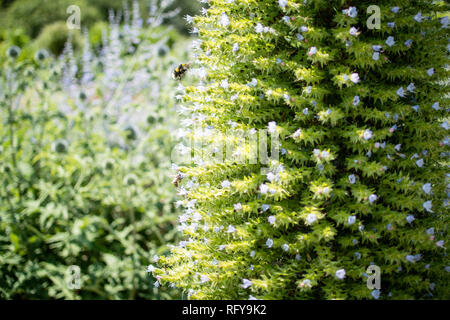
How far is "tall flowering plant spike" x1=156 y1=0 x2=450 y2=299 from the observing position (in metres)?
1.87

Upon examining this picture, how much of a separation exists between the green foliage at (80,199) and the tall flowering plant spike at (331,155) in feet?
5.56

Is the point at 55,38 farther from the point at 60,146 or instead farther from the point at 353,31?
the point at 353,31

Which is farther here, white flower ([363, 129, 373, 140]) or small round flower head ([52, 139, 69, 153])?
small round flower head ([52, 139, 69, 153])

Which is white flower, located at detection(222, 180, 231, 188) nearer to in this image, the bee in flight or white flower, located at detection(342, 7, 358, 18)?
white flower, located at detection(342, 7, 358, 18)

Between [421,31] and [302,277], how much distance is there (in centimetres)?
144

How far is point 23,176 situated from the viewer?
3830mm

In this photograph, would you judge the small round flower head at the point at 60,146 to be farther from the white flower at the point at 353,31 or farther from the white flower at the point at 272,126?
the white flower at the point at 353,31

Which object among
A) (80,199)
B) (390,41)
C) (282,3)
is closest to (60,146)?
(80,199)

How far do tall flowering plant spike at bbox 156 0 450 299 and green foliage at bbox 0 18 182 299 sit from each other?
1.70 metres

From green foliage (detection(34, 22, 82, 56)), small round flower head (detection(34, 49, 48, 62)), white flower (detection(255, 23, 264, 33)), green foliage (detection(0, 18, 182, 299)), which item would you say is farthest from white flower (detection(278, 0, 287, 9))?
green foliage (detection(34, 22, 82, 56))

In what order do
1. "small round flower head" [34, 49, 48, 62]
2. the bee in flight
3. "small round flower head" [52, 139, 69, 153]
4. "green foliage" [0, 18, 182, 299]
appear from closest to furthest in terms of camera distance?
the bee in flight < "small round flower head" [52, 139, 69, 153] < "green foliage" [0, 18, 182, 299] < "small round flower head" [34, 49, 48, 62]

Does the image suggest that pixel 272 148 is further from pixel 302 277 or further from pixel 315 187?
pixel 302 277

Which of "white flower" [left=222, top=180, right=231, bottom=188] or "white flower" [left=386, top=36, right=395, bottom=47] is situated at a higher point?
"white flower" [left=386, top=36, right=395, bottom=47]
